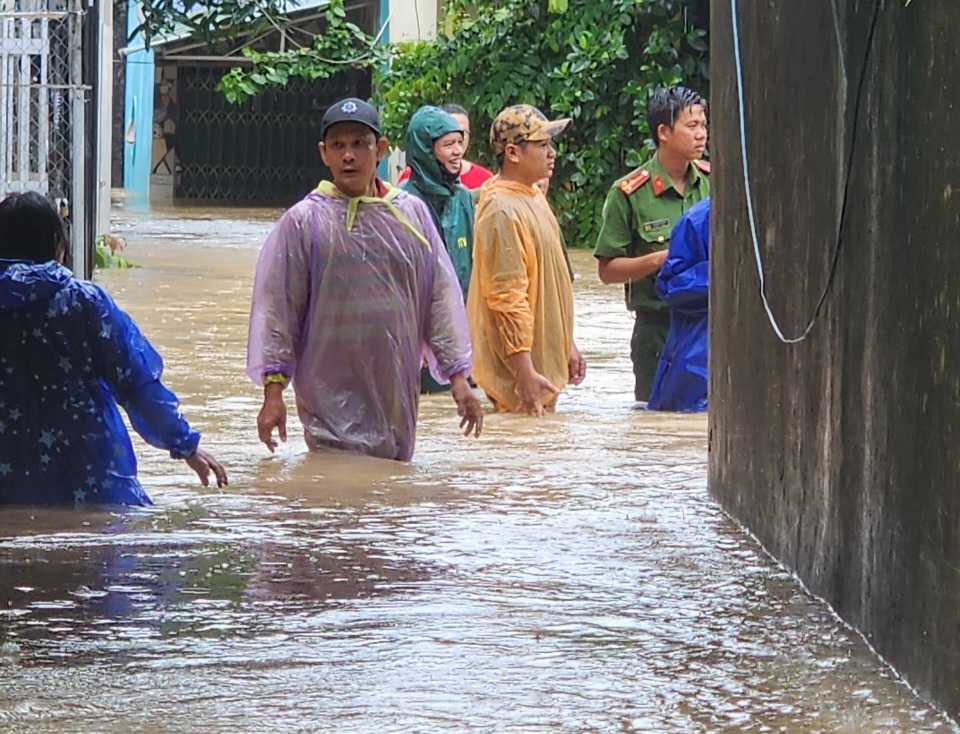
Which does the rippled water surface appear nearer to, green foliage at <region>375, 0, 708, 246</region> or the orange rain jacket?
the orange rain jacket

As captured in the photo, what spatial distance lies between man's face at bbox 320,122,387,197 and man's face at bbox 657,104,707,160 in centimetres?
237

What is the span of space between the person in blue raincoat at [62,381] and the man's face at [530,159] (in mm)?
3533

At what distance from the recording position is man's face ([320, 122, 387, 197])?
622 cm

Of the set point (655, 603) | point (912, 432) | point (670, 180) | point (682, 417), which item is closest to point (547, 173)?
point (670, 180)

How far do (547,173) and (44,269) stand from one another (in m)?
3.91

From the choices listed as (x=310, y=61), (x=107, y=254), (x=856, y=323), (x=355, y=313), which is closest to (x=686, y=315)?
(x=355, y=313)

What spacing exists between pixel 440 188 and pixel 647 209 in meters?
1.31

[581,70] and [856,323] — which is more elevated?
[581,70]

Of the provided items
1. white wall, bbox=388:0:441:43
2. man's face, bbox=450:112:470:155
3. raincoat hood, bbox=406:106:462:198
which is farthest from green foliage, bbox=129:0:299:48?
white wall, bbox=388:0:441:43

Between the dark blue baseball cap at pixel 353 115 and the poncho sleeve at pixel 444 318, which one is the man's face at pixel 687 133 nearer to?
the poncho sleeve at pixel 444 318

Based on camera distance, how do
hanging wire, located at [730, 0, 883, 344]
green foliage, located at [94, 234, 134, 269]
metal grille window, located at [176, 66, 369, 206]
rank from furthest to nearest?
metal grille window, located at [176, 66, 369, 206] → green foliage, located at [94, 234, 134, 269] → hanging wire, located at [730, 0, 883, 344]

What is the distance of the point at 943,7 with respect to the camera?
3.56 meters

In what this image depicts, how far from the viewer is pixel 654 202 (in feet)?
27.8

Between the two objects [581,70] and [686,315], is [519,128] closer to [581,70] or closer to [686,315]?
[686,315]
